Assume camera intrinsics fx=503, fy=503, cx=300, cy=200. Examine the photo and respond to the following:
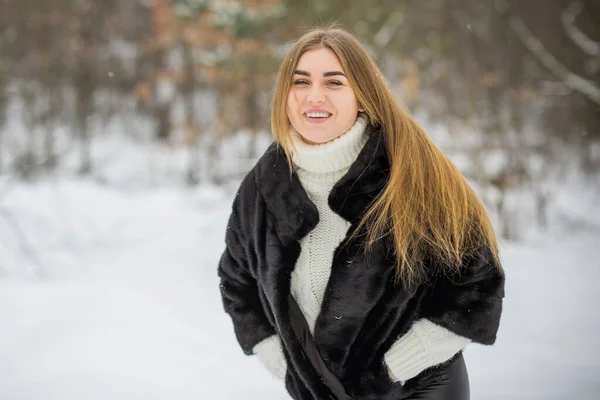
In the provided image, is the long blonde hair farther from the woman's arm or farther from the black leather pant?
the black leather pant

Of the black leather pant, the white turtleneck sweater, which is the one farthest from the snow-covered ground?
the white turtleneck sweater

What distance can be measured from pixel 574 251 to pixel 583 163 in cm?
457

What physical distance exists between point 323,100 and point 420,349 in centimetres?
78

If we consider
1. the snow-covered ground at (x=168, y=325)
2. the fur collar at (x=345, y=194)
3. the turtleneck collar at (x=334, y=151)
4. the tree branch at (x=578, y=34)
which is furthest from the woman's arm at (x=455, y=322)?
the tree branch at (x=578, y=34)

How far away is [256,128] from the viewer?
10.9 meters

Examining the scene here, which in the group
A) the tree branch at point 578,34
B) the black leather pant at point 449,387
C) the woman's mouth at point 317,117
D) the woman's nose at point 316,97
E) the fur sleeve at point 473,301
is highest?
the tree branch at point 578,34

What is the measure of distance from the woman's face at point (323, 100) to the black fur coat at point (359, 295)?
0.11m

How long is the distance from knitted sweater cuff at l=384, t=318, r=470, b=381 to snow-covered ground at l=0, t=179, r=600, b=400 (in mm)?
1706

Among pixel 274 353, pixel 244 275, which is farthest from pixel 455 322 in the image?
pixel 244 275

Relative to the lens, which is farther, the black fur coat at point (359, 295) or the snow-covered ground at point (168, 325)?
the snow-covered ground at point (168, 325)

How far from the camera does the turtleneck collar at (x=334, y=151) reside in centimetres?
151

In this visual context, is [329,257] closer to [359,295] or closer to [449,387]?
[359,295]

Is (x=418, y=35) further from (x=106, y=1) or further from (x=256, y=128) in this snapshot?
(x=106, y=1)

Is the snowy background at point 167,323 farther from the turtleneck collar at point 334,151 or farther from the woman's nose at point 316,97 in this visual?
the woman's nose at point 316,97
